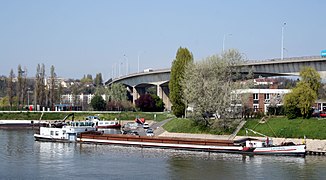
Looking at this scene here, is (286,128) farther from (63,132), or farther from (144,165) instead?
(63,132)

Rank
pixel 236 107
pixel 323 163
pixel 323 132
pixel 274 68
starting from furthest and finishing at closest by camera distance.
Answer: pixel 274 68 → pixel 236 107 → pixel 323 132 → pixel 323 163

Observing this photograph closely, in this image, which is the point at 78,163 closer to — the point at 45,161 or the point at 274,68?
the point at 45,161

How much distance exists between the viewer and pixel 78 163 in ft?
156

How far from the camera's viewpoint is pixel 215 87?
6469cm

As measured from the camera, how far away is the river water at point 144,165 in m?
40.9

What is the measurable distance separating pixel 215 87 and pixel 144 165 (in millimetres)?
21416

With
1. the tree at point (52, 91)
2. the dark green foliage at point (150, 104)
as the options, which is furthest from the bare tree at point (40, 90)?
the dark green foliage at point (150, 104)

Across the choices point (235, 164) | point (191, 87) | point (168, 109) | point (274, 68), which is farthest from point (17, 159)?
point (168, 109)

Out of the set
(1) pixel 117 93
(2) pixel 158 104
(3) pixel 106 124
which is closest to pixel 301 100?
(3) pixel 106 124

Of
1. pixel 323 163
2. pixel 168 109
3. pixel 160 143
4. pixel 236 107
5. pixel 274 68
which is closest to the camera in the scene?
pixel 323 163

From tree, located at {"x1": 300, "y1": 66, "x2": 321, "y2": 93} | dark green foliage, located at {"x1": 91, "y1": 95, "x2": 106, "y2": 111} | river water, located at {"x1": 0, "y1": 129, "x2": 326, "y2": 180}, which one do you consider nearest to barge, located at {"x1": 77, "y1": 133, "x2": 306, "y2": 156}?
river water, located at {"x1": 0, "y1": 129, "x2": 326, "y2": 180}

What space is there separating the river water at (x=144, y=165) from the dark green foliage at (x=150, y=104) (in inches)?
2030

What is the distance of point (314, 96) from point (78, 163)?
2853 centimetres

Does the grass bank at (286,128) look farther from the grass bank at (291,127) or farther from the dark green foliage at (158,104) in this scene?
the dark green foliage at (158,104)
